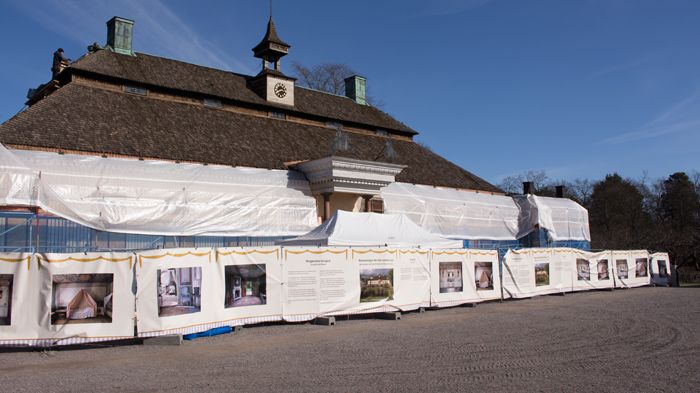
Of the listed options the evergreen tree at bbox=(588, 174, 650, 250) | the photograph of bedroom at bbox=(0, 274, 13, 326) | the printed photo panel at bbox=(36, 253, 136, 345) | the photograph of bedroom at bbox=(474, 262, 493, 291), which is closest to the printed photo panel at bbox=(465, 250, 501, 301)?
the photograph of bedroom at bbox=(474, 262, 493, 291)

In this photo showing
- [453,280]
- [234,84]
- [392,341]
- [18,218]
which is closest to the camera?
[392,341]

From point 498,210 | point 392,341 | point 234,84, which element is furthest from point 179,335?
point 498,210

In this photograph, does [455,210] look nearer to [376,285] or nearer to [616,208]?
[376,285]

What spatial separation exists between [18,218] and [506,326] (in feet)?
47.1

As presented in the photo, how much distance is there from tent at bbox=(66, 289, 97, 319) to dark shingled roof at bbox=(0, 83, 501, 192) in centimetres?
886

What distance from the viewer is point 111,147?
20.6 m

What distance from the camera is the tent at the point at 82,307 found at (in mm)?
11977

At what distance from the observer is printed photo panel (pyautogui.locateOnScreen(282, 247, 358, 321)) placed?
15.0m

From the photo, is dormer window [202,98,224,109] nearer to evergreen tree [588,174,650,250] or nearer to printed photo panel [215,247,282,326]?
printed photo panel [215,247,282,326]

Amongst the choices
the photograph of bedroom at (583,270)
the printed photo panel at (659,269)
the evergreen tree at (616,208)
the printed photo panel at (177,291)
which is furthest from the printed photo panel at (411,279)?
the evergreen tree at (616,208)

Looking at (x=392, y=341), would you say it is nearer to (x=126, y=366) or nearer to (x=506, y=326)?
(x=506, y=326)

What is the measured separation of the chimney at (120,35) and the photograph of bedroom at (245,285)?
19.3 meters

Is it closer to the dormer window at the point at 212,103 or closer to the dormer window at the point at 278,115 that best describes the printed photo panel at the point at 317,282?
the dormer window at the point at 212,103

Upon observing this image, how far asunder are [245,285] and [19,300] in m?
4.87
